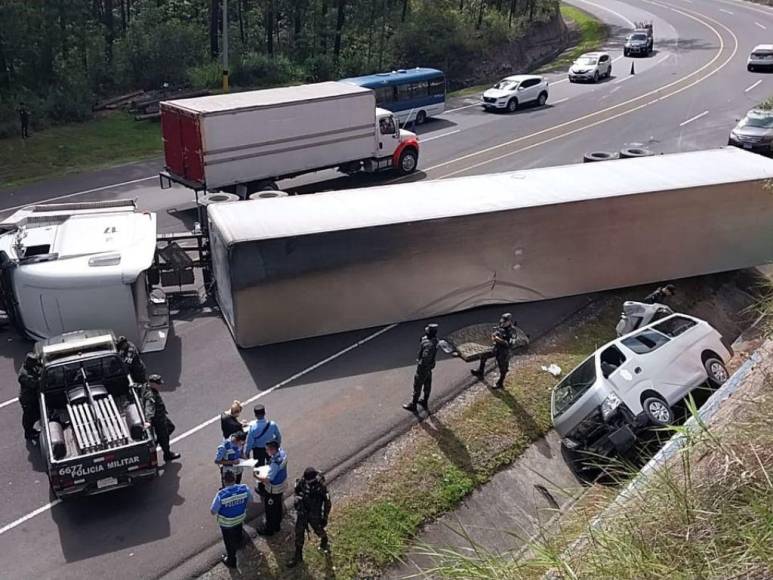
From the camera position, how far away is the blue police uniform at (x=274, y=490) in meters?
8.54

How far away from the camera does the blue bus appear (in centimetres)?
2980

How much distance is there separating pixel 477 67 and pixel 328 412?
37127 millimetres

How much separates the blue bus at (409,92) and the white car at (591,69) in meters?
11.4

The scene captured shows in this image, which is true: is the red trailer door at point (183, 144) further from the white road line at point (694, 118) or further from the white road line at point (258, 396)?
the white road line at point (694, 118)

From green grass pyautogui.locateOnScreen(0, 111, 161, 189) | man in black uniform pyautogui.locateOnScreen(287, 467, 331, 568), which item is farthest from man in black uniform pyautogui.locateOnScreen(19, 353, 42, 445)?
green grass pyautogui.locateOnScreen(0, 111, 161, 189)

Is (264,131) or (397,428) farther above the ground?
(264,131)

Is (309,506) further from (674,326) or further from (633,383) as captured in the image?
(674,326)

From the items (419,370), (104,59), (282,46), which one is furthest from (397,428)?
(282,46)

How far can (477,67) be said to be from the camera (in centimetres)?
4447

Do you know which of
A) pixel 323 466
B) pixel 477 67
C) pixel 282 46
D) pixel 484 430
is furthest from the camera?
pixel 477 67

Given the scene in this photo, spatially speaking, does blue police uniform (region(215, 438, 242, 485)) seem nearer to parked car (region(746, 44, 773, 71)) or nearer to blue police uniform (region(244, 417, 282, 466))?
blue police uniform (region(244, 417, 282, 466))

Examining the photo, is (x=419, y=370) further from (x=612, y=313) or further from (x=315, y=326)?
(x=612, y=313)

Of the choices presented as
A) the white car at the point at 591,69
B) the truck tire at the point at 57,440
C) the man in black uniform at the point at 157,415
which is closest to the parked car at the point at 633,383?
the man in black uniform at the point at 157,415

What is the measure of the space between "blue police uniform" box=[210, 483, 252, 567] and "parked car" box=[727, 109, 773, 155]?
76.1ft
